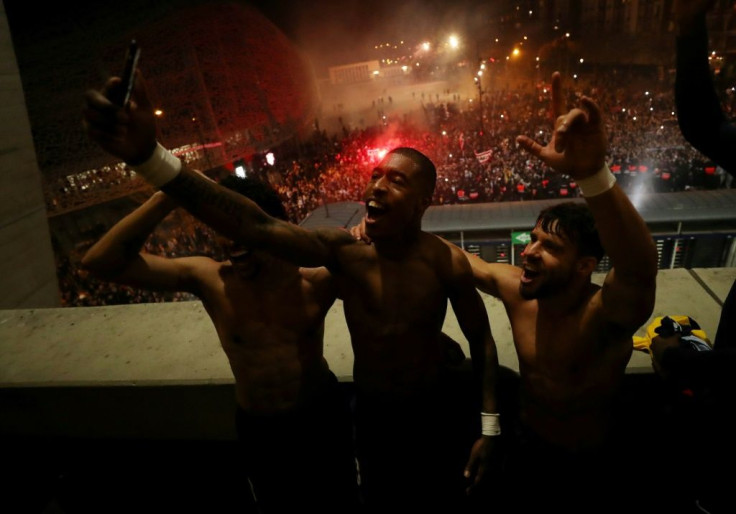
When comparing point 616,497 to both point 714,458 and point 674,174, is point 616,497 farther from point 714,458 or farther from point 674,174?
point 674,174

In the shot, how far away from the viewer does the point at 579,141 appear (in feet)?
5.51

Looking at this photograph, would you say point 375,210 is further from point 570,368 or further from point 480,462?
point 480,462

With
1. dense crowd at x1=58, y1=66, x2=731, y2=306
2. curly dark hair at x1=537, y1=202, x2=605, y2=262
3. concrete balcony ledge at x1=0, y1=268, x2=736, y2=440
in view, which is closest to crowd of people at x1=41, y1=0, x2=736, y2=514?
curly dark hair at x1=537, y1=202, x2=605, y2=262

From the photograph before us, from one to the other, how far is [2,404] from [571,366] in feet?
13.5

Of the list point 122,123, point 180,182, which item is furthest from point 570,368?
point 122,123

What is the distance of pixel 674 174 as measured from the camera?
1565 cm

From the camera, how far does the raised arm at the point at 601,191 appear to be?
1.65 metres

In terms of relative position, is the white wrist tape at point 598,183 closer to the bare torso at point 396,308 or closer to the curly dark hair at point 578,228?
the curly dark hair at point 578,228

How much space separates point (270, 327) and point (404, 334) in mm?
802

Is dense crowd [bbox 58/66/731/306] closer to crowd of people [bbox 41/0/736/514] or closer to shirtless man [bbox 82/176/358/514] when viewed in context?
crowd of people [bbox 41/0/736/514]

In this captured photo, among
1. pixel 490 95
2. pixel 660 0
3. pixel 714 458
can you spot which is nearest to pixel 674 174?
pixel 714 458

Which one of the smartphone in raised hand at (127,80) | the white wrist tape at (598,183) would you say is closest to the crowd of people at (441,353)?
the white wrist tape at (598,183)

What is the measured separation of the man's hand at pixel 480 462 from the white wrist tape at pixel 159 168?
6.94 ft

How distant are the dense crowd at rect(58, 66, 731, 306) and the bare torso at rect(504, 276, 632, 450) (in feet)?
29.4
